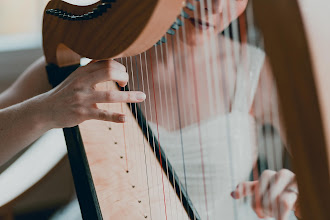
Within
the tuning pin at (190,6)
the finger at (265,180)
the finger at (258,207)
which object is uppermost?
the tuning pin at (190,6)

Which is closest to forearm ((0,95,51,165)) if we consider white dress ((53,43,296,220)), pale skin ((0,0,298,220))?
pale skin ((0,0,298,220))

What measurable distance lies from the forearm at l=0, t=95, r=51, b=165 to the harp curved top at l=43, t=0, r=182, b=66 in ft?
0.45

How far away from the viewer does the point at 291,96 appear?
29cm

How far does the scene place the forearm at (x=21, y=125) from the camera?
29.6 inches

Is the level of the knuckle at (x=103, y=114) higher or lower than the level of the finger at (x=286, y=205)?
higher

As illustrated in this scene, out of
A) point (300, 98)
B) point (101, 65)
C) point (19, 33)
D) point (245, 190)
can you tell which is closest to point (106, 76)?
point (101, 65)

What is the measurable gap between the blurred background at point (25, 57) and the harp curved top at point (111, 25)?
1036mm

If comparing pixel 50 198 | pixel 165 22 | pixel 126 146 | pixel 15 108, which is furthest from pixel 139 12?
pixel 50 198

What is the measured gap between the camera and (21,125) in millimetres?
774

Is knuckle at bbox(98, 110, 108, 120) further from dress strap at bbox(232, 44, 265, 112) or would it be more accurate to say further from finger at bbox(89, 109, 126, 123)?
dress strap at bbox(232, 44, 265, 112)

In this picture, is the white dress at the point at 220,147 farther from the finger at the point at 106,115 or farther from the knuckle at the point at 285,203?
the knuckle at the point at 285,203

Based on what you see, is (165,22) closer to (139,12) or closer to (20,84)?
(139,12)

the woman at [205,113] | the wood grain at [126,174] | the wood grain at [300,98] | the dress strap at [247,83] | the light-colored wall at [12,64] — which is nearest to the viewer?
the wood grain at [300,98]

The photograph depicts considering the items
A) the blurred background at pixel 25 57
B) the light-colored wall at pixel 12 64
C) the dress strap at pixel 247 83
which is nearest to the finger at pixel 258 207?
the dress strap at pixel 247 83
